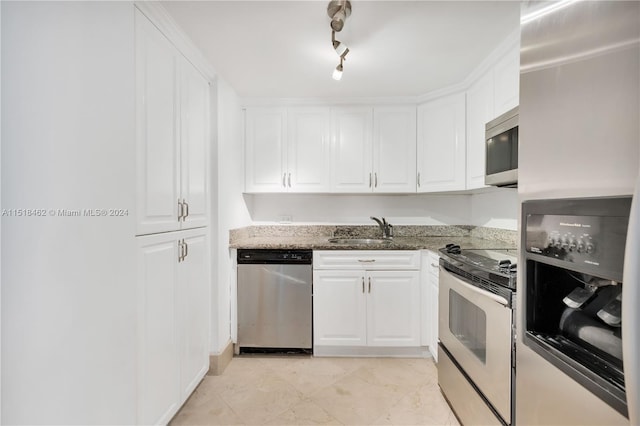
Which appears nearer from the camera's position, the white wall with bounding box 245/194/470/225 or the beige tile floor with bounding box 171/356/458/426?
the beige tile floor with bounding box 171/356/458/426

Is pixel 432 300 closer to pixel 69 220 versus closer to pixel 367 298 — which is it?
pixel 367 298

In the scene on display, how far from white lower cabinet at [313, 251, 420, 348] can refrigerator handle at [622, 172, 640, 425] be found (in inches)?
71.4

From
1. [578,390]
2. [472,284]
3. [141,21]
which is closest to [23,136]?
[141,21]

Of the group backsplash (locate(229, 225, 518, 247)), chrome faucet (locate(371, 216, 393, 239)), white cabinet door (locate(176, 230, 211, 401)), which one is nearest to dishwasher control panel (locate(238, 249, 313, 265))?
white cabinet door (locate(176, 230, 211, 401))

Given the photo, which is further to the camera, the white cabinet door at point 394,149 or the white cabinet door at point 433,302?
the white cabinet door at point 394,149

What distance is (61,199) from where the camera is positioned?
1167 mm

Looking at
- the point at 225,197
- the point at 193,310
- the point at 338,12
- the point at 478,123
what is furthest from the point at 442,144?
the point at 193,310

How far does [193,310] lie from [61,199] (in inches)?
37.6

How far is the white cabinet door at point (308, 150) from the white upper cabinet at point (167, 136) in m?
0.87

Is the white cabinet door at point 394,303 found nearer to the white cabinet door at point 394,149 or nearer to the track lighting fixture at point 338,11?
the white cabinet door at point 394,149

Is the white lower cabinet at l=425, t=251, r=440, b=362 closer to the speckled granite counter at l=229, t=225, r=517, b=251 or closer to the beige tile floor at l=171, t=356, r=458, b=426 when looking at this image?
the beige tile floor at l=171, t=356, r=458, b=426

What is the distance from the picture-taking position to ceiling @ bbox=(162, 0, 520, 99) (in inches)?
55.7

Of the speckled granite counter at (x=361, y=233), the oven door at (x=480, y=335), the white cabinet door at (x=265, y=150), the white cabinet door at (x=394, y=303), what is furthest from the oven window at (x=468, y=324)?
the white cabinet door at (x=265, y=150)

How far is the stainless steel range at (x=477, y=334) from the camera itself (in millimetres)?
1161
